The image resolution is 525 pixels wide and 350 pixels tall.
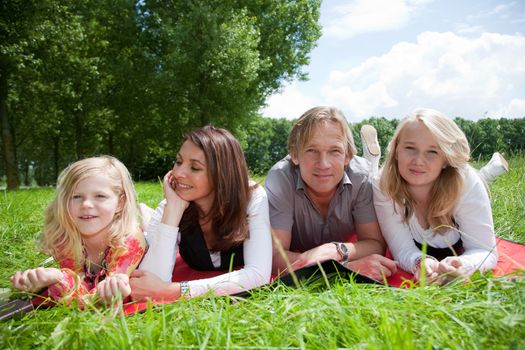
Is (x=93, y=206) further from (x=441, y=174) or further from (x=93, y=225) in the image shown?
(x=441, y=174)

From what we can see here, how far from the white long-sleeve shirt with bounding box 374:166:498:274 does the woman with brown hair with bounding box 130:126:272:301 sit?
1.07 meters

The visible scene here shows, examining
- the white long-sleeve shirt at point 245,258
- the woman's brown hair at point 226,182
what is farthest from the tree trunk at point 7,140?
the woman's brown hair at point 226,182

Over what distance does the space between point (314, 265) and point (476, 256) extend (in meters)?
1.18

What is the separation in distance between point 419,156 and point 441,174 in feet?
1.06

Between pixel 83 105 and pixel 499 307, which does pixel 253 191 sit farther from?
pixel 83 105

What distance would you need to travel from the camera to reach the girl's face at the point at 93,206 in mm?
2830

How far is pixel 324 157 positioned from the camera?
3170 mm

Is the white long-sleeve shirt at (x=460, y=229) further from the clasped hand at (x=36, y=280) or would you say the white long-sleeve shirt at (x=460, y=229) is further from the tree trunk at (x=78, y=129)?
the tree trunk at (x=78, y=129)

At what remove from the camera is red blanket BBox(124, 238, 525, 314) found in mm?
A: 2547

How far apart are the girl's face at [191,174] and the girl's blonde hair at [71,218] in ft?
1.48

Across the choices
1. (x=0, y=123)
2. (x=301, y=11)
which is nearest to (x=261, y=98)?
(x=301, y=11)

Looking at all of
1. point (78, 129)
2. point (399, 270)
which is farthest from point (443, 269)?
point (78, 129)

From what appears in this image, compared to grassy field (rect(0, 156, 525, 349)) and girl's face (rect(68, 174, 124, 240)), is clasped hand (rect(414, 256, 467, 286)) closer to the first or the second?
grassy field (rect(0, 156, 525, 349))

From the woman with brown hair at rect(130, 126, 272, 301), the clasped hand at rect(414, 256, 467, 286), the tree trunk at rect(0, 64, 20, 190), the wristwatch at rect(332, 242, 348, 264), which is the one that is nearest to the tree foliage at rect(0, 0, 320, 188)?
the tree trunk at rect(0, 64, 20, 190)
